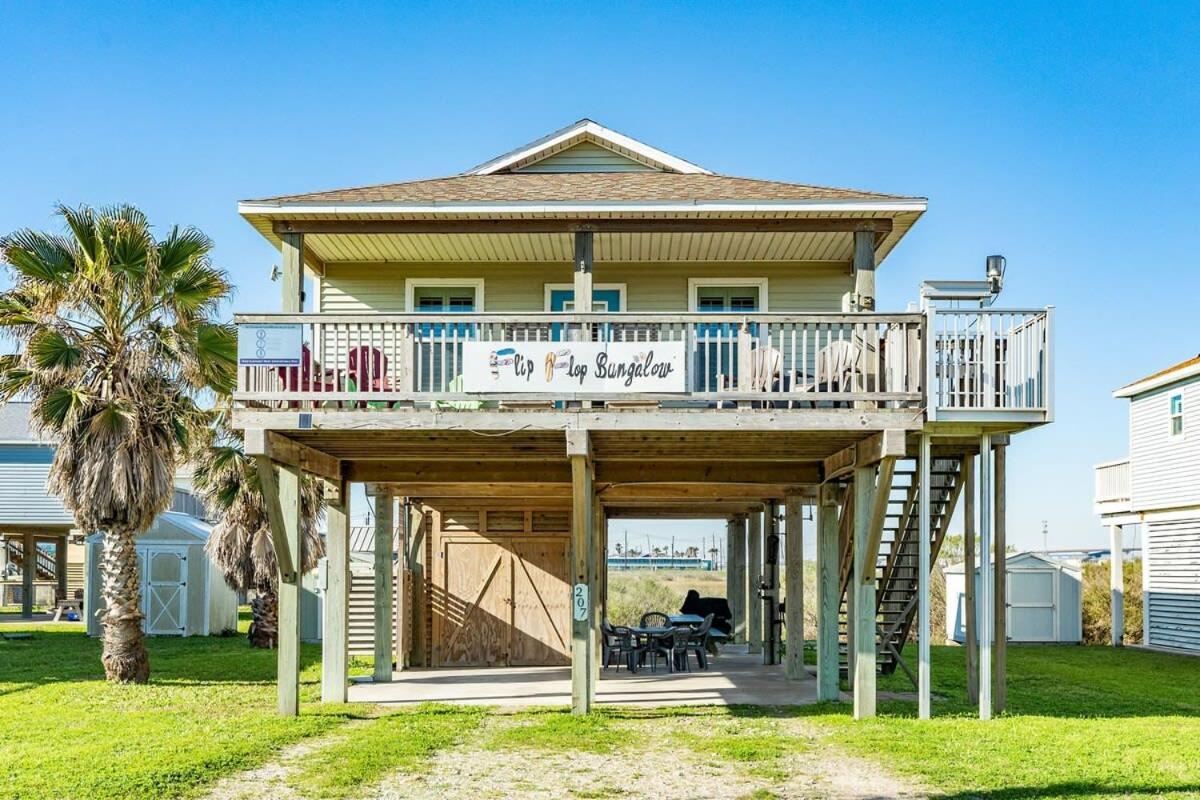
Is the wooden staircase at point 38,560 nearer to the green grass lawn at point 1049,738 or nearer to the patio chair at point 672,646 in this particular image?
the patio chair at point 672,646

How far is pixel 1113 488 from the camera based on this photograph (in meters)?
28.5

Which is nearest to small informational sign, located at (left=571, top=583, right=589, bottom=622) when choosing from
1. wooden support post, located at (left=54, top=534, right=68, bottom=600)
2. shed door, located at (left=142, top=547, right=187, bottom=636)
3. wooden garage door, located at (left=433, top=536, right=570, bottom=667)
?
wooden garage door, located at (left=433, top=536, right=570, bottom=667)

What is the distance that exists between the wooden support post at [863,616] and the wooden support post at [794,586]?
3.94 metres

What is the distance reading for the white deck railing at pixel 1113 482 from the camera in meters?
27.9

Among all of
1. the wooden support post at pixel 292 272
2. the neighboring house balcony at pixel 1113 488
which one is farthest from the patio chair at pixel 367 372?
the neighboring house balcony at pixel 1113 488

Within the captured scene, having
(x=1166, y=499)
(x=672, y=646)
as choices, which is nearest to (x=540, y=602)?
(x=672, y=646)

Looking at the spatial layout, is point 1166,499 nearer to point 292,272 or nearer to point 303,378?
point 292,272

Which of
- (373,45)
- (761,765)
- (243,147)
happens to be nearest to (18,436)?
(243,147)

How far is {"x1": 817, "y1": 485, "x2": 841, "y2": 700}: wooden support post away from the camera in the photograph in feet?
49.8

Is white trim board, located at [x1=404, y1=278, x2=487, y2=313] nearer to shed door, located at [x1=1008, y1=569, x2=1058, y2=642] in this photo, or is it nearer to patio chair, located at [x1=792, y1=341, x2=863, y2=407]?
patio chair, located at [x1=792, y1=341, x2=863, y2=407]

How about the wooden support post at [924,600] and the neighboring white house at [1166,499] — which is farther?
the neighboring white house at [1166,499]

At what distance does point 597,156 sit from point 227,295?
5.49 metres

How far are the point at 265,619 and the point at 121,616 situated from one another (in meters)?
6.91

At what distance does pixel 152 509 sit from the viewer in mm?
17078
